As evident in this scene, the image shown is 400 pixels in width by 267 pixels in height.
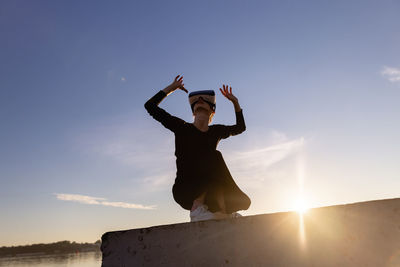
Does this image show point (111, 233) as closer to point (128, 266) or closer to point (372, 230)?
point (128, 266)

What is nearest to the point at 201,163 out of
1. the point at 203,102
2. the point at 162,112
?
the point at 162,112

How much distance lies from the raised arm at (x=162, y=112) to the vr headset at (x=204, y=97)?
14.9 inches

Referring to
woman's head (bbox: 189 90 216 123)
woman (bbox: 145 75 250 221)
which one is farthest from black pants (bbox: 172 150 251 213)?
woman's head (bbox: 189 90 216 123)

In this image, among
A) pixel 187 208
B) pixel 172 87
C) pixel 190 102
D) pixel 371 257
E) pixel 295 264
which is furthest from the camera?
pixel 190 102

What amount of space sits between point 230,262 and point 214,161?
1.66 m

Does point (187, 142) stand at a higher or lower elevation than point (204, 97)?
lower

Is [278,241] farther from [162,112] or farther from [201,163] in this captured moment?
[162,112]

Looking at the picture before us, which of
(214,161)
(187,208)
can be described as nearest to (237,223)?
(187,208)

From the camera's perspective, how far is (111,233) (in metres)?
2.11

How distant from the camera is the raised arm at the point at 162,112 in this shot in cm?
352

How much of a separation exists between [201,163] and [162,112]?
821 mm

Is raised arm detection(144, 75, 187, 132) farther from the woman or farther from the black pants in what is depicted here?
the black pants

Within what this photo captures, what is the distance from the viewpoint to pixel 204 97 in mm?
3914

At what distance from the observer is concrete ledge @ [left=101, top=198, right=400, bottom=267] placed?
5.38 feet
